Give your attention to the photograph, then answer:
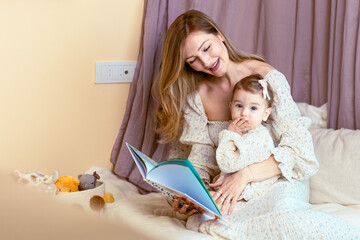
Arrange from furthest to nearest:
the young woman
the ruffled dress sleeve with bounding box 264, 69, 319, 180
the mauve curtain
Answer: the mauve curtain < the ruffled dress sleeve with bounding box 264, 69, 319, 180 < the young woman

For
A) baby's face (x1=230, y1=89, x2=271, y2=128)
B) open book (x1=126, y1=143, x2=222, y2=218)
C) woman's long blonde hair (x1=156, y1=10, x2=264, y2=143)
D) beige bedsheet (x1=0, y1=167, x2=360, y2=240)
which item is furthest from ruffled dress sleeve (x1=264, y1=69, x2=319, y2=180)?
beige bedsheet (x1=0, y1=167, x2=360, y2=240)

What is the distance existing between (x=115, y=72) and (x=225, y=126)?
0.54 metres

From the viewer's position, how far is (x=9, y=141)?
5.78ft

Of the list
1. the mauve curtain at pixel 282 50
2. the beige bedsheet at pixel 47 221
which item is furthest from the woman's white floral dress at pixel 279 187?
the beige bedsheet at pixel 47 221

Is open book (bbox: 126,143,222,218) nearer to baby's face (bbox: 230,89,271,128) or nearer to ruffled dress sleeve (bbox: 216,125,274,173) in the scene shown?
ruffled dress sleeve (bbox: 216,125,274,173)

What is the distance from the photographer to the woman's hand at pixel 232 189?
144 centimetres

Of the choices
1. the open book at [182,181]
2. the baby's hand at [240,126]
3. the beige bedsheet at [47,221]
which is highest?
the beige bedsheet at [47,221]

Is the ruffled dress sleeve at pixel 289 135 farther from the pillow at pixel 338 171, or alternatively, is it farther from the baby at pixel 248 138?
the pillow at pixel 338 171

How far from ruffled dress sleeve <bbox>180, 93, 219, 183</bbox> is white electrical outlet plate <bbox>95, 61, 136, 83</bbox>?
374mm

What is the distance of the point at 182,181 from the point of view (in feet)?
4.06

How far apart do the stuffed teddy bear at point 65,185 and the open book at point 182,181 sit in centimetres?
39

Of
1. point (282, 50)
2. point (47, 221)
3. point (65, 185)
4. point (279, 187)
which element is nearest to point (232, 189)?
point (279, 187)

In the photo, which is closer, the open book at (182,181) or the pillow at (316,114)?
the open book at (182,181)

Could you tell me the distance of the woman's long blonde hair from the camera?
5.36 ft
